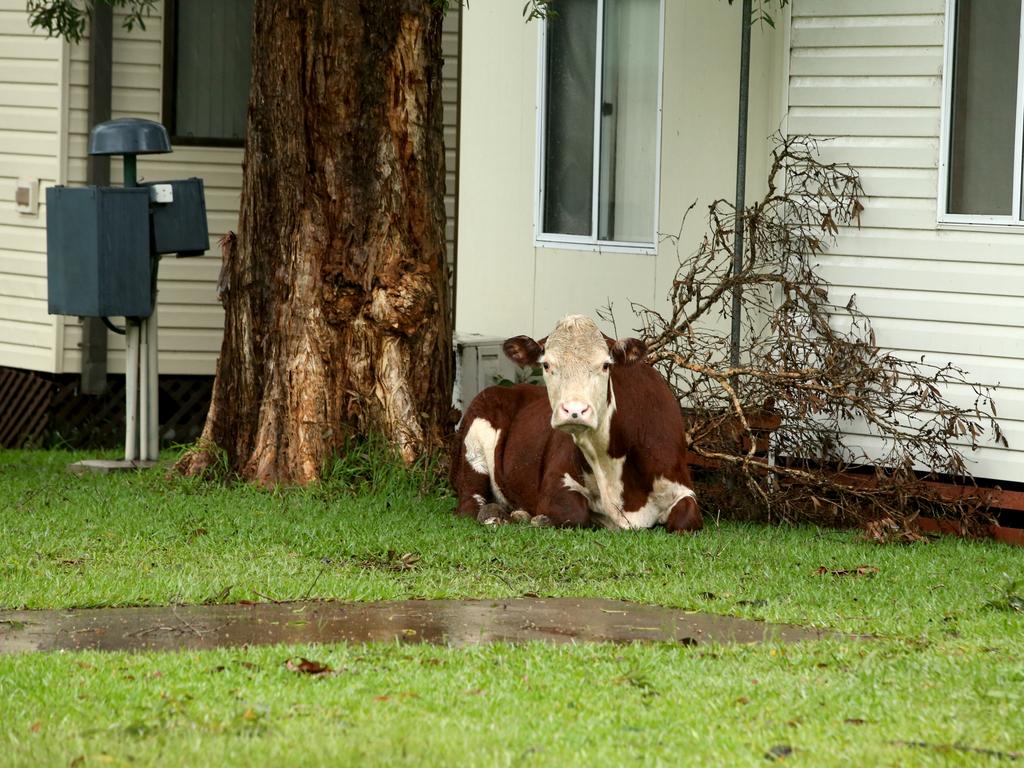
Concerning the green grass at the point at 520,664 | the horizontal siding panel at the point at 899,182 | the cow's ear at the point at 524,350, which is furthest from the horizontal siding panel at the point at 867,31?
the green grass at the point at 520,664

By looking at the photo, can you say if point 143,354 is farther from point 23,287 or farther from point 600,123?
point 600,123

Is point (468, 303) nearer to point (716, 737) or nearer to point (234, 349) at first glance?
point (234, 349)

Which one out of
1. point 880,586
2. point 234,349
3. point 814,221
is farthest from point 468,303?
point 880,586

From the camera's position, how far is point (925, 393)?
10141mm

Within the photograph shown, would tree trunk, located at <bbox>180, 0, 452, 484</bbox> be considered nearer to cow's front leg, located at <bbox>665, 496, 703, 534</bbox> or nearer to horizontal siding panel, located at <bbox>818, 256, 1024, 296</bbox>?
cow's front leg, located at <bbox>665, 496, 703, 534</bbox>

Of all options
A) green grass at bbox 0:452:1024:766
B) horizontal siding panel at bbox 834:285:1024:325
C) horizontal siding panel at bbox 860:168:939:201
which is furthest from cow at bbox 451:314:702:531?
horizontal siding panel at bbox 860:168:939:201

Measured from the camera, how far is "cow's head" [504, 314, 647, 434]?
9312mm

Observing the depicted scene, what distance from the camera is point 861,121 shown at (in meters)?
10.8

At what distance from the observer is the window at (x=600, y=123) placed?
12594mm

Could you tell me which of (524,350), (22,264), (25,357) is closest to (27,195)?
(22,264)

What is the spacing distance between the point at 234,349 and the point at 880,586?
5407 millimetres

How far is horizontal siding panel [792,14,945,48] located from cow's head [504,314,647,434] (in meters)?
2.60

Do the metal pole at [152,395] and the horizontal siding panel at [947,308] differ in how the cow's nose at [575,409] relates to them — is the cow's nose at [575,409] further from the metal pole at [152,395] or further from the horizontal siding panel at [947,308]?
the metal pole at [152,395]

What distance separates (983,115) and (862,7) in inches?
42.8
